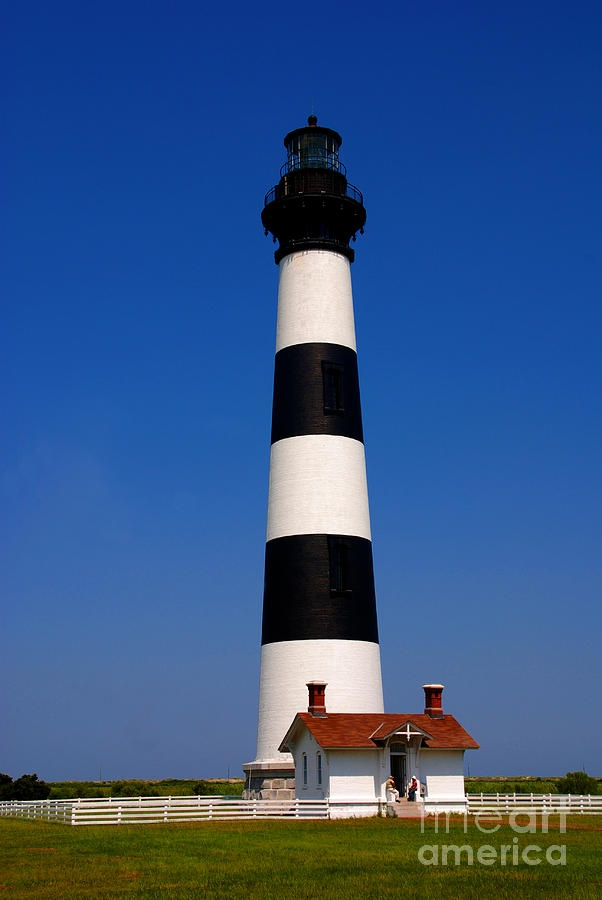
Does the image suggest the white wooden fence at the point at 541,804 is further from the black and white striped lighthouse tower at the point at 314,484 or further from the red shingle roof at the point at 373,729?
the black and white striped lighthouse tower at the point at 314,484

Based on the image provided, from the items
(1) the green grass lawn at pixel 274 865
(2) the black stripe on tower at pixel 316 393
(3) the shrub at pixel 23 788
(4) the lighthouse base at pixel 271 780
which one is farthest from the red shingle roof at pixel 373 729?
(3) the shrub at pixel 23 788

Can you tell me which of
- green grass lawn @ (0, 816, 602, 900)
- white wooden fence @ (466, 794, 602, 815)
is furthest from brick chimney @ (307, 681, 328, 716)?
white wooden fence @ (466, 794, 602, 815)

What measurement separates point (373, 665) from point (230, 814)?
700 cm

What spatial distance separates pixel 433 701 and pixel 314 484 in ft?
27.2

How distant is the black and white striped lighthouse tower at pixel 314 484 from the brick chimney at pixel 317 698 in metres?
0.95

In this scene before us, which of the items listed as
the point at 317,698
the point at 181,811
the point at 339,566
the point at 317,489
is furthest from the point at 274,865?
the point at 317,489

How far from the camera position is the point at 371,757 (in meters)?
30.6

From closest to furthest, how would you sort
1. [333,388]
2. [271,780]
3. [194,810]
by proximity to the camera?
[194,810]
[271,780]
[333,388]

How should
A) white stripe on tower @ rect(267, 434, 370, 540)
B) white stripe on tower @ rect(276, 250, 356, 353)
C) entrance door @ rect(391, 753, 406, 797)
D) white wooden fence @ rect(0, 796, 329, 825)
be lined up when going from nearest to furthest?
white wooden fence @ rect(0, 796, 329, 825) → entrance door @ rect(391, 753, 406, 797) → white stripe on tower @ rect(267, 434, 370, 540) → white stripe on tower @ rect(276, 250, 356, 353)

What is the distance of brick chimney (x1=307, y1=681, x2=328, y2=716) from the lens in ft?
102

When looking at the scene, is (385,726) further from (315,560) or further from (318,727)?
(315,560)

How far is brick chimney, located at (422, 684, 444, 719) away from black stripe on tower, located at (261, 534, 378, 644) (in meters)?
2.44

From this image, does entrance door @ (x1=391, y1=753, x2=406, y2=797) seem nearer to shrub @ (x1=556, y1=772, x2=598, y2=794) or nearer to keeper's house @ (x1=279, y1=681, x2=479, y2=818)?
keeper's house @ (x1=279, y1=681, x2=479, y2=818)

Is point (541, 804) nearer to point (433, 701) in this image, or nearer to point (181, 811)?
point (433, 701)
